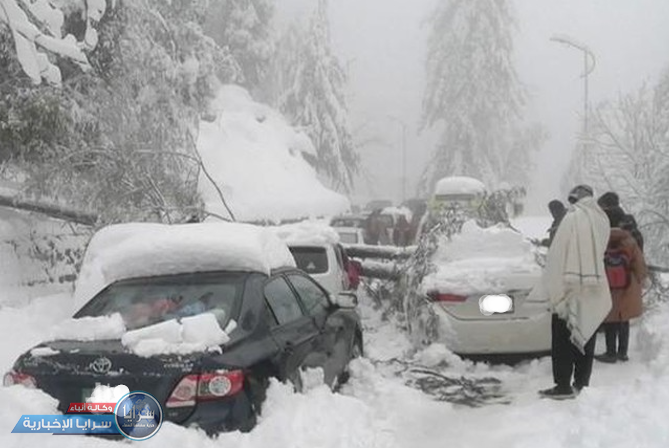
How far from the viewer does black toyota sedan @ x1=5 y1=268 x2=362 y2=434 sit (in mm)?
4062

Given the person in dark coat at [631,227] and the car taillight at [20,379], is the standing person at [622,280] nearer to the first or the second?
the person in dark coat at [631,227]

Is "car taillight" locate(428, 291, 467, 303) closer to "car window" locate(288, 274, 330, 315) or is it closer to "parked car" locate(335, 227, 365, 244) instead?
"car window" locate(288, 274, 330, 315)

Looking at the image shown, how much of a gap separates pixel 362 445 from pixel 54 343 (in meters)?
1.95

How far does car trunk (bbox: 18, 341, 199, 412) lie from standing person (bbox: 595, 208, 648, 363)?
15.6 feet

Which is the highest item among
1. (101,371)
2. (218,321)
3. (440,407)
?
(218,321)

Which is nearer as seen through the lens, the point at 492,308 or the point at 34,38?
the point at 34,38


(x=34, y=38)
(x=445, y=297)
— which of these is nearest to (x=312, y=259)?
(x=445, y=297)

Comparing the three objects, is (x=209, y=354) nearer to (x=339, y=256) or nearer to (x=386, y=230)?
(x=339, y=256)

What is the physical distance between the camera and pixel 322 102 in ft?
135

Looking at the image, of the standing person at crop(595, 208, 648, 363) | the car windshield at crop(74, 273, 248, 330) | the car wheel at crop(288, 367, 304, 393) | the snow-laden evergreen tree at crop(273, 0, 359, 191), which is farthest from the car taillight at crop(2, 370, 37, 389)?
the snow-laden evergreen tree at crop(273, 0, 359, 191)

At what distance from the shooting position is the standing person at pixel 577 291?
6059 mm

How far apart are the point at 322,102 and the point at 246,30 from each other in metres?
5.78

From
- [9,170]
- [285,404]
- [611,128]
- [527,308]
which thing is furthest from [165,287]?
[611,128]

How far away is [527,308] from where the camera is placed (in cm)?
735
